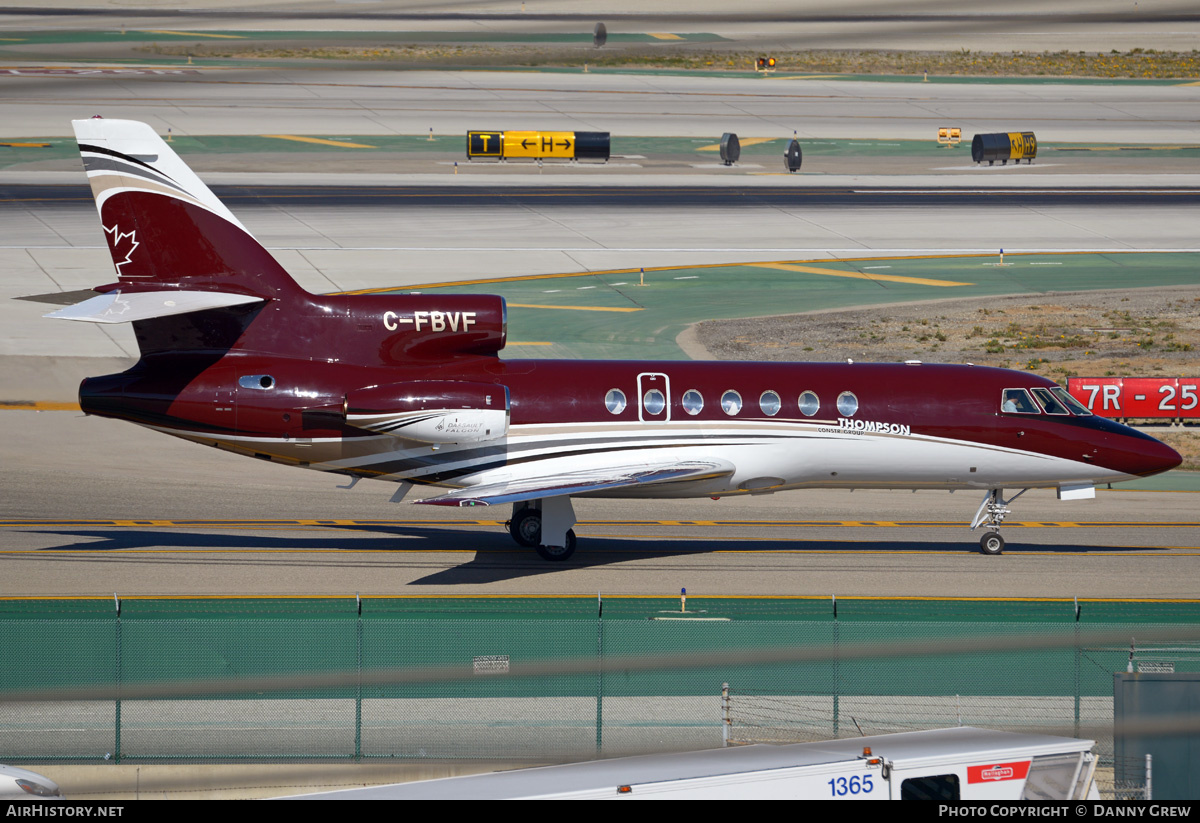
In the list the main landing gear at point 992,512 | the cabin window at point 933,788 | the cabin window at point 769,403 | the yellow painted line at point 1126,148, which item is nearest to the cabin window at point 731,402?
the cabin window at point 769,403

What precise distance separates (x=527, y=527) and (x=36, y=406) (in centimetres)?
1682

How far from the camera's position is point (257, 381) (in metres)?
25.5

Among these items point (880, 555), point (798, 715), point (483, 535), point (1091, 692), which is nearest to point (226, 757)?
point (798, 715)

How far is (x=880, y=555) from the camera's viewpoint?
27.7 m

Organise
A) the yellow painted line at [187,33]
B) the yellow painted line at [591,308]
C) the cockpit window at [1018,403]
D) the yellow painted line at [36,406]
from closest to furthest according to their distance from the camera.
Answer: the cockpit window at [1018,403], the yellow painted line at [36,406], the yellow painted line at [591,308], the yellow painted line at [187,33]

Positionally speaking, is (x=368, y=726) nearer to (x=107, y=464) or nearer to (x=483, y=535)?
(x=483, y=535)

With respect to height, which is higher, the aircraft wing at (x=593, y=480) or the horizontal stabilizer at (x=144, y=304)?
the horizontal stabilizer at (x=144, y=304)

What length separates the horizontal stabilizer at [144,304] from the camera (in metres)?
23.3

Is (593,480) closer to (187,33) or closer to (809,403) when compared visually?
(809,403)

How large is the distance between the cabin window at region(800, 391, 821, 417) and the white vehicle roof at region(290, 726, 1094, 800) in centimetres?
1280

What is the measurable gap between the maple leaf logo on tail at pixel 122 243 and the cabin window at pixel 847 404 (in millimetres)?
13245

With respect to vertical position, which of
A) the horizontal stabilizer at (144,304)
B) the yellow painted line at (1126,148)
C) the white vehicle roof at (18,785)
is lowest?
the white vehicle roof at (18,785)

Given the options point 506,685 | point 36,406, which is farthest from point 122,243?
point 36,406

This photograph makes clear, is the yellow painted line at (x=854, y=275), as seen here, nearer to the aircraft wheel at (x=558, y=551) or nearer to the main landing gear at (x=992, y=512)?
the main landing gear at (x=992, y=512)
